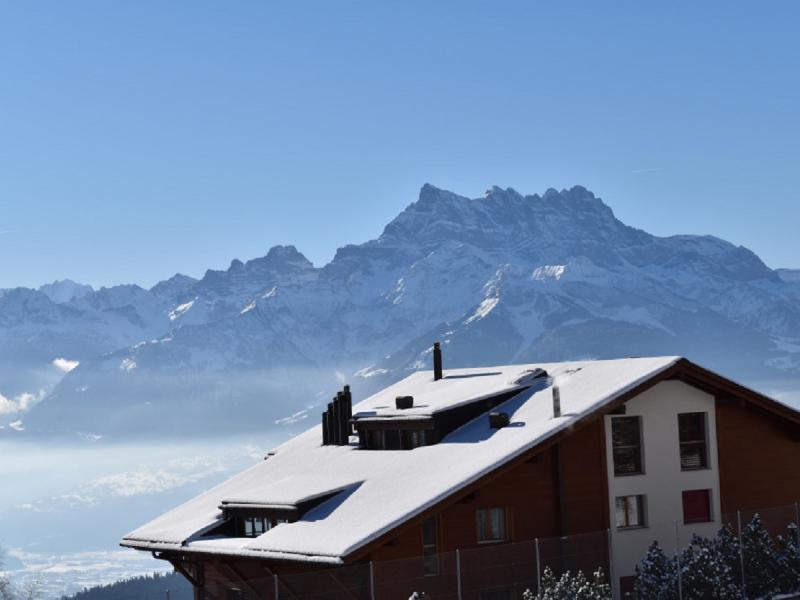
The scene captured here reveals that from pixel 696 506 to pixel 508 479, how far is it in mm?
6593

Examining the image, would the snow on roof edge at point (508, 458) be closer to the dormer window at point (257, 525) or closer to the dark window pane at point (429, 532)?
the dark window pane at point (429, 532)

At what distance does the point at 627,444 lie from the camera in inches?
1521

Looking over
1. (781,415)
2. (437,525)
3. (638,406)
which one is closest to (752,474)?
(781,415)

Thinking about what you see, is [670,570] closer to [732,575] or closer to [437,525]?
[732,575]

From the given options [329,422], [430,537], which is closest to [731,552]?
[430,537]

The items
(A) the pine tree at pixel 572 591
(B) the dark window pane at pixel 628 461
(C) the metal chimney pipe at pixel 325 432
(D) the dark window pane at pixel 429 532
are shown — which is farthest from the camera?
(C) the metal chimney pipe at pixel 325 432

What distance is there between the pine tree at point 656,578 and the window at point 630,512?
3242 millimetres

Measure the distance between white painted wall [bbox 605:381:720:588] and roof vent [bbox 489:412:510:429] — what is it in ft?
8.86

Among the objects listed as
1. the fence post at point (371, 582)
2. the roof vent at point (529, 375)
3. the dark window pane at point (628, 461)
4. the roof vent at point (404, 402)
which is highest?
the roof vent at point (529, 375)

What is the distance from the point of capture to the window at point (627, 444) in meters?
38.3

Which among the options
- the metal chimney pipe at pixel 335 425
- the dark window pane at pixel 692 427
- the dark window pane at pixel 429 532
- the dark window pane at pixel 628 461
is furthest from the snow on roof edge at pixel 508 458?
the metal chimney pipe at pixel 335 425

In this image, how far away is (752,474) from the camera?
40938 millimetres

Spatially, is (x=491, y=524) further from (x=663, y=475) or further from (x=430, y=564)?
(x=663, y=475)

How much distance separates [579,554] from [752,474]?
7.75m
